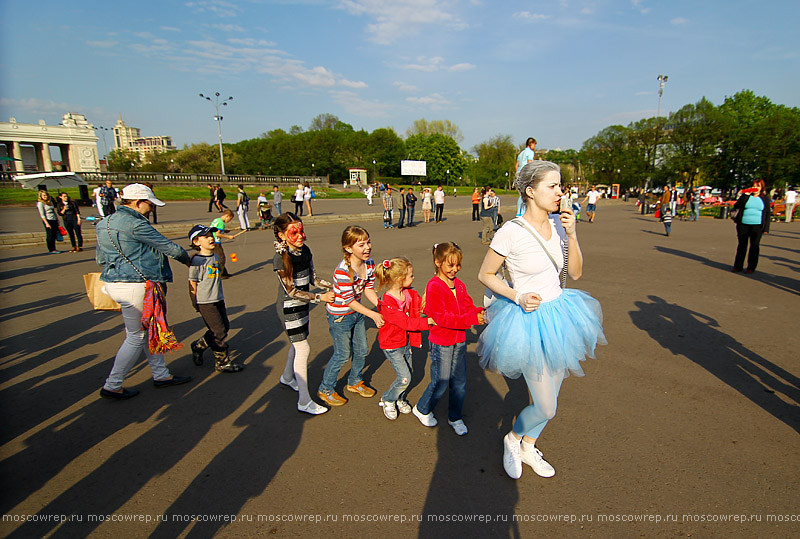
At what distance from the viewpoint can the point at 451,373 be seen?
331cm

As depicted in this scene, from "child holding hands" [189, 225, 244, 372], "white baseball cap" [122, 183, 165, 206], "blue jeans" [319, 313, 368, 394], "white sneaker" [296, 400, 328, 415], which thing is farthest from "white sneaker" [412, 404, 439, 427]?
"white baseball cap" [122, 183, 165, 206]

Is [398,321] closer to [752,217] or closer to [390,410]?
[390,410]

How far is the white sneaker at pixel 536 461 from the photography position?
2.94 m

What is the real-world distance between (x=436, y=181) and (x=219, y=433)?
9006 centimetres

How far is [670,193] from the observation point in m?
17.7

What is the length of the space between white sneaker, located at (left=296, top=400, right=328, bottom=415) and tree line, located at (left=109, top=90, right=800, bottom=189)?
1775 inches

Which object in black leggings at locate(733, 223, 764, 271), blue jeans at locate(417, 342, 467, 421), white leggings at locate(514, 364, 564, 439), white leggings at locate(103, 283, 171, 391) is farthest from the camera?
black leggings at locate(733, 223, 764, 271)

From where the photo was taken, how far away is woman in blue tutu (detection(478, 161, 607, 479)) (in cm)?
259

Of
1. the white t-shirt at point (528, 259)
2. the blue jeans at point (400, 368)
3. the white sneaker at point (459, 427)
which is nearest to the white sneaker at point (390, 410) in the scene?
the blue jeans at point (400, 368)

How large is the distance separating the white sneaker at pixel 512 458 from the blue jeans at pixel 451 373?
0.51 m

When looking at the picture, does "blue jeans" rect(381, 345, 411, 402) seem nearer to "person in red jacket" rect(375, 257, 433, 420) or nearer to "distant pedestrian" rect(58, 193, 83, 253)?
"person in red jacket" rect(375, 257, 433, 420)

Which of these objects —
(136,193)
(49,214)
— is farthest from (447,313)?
(49,214)

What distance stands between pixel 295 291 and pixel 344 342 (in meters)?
0.71

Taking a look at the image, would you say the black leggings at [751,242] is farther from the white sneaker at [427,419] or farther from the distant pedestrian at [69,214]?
the distant pedestrian at [69,214]
